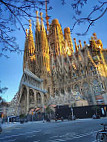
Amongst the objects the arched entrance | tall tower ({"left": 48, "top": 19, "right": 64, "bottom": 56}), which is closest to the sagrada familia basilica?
the arched entrance

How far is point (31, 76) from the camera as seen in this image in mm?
46406

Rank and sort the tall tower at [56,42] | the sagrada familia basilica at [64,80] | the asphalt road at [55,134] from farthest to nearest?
the tall tower at [56,42] < the sagrada familia basilica at [64,80] < the asphalt road at [55,134]

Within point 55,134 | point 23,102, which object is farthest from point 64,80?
point 55,134

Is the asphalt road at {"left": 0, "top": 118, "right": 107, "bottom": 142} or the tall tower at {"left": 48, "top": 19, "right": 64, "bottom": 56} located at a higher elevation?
the tall tower at {"left": 48, "top": 19, "right": 64, "bottom": 56}

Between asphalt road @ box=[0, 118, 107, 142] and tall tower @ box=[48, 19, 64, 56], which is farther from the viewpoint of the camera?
tall tower @ box=[48, 19, 64, 56]

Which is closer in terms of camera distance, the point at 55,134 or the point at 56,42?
the point at 55,134

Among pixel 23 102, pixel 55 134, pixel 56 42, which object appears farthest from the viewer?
pixel 56 42

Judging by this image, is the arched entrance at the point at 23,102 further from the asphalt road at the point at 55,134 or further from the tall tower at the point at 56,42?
the asphalt road at the point at 55,134

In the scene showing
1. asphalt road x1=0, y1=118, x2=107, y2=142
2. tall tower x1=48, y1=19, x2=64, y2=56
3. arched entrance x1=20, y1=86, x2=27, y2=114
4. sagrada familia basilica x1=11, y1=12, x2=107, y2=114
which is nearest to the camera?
asphalt road x1=0, y1=118, x2=107, y2=142

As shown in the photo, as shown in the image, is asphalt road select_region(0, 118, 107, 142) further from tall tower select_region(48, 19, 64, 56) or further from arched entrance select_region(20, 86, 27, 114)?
tall tower select_region(48, 19, 64, 56)

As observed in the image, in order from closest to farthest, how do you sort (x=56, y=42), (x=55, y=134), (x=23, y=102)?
(x=55, y=134) < (x=23, y=102) < (x=56, y=42)

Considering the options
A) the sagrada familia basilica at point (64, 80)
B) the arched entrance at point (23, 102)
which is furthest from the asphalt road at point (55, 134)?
the arched entrance at point (23, 102)

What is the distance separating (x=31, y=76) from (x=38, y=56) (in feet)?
43.9

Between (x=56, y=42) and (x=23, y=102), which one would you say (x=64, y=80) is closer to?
(x=23, y=102)
